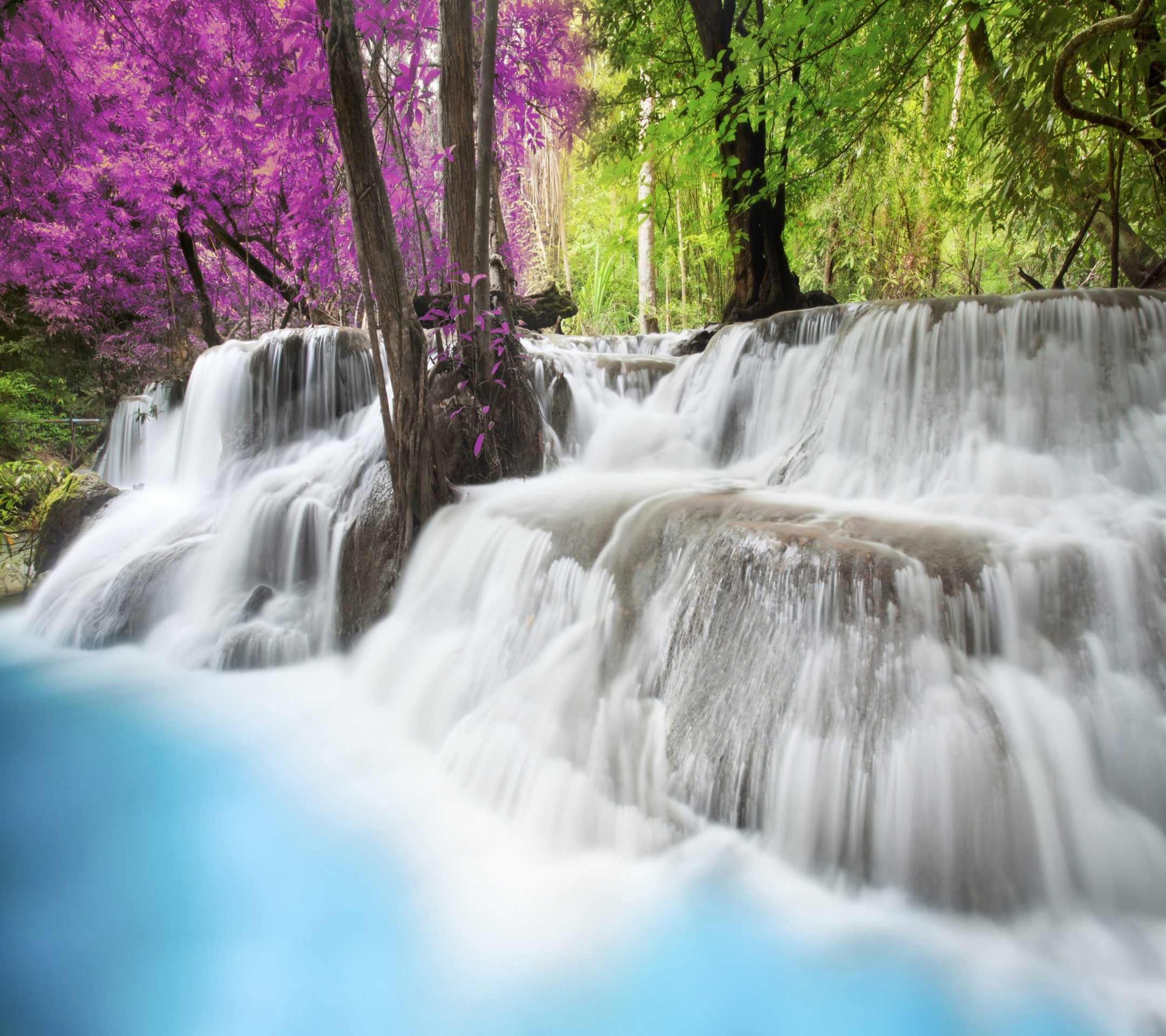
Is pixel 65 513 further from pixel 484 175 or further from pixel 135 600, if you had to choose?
pixel 484 175

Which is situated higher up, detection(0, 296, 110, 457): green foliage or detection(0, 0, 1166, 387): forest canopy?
detection(0, 0, 1166, 387): forest canopy

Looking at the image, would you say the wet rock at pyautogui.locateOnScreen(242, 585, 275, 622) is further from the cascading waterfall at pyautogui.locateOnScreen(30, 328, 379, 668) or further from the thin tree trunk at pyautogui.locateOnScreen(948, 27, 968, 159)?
the thin tree trunk at pyautogui.locateOnScreen(948, 27, 968, 159)

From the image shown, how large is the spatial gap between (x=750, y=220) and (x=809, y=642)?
556cm

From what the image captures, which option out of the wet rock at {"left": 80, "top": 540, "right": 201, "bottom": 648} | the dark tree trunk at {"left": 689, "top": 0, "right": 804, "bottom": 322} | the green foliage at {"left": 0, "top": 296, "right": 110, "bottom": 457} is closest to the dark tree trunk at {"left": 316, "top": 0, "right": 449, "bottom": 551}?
the wet rock at {"left": 80, "top": 540, "right": 201, "bottom": 648}

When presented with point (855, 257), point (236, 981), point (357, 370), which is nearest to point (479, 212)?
point (357, 370)

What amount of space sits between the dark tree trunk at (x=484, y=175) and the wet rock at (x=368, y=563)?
127 centimetres

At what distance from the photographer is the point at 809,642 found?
2.26m

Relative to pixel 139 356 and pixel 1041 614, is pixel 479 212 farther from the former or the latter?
pixel 139 356

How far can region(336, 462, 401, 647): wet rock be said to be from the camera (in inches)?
164

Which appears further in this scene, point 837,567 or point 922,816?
point 837,567

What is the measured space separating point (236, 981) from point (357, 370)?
5.11 m

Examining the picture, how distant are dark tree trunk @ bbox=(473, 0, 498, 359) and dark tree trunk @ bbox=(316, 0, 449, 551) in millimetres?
532

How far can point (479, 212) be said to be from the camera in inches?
168

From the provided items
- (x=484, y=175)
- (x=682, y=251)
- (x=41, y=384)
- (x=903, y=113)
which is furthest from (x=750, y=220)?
(x=41, y=384)
